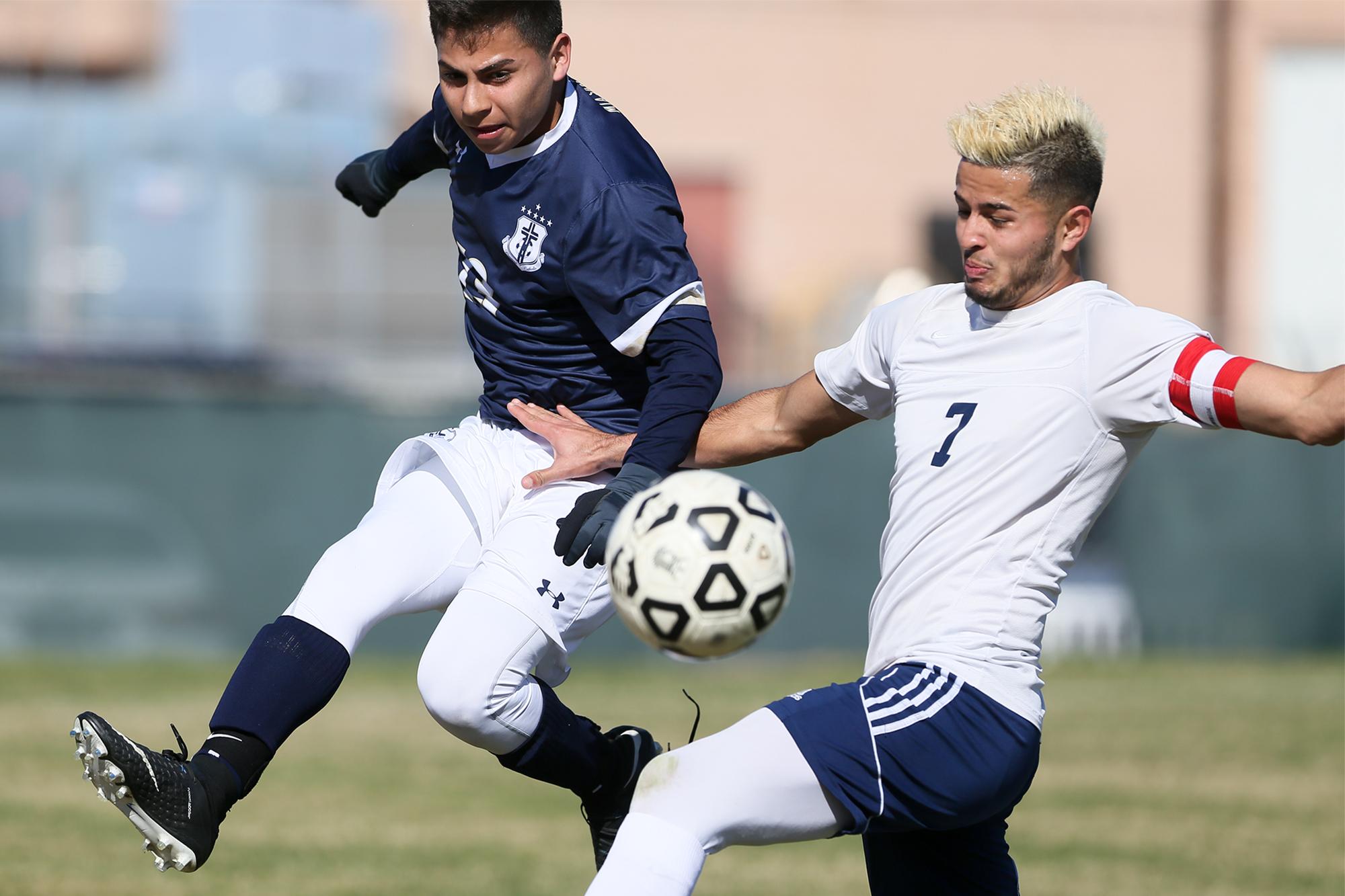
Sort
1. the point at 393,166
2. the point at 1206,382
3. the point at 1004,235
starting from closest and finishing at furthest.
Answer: the point at 1206,382 < the point at 1004,235 < the point at 393,166

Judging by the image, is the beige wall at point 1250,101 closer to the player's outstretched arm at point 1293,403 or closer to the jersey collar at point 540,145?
the jersey collar at point 540,145

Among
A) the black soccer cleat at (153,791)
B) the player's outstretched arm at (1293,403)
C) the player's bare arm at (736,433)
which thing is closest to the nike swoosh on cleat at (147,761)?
the black soccer cleat at (153,791)

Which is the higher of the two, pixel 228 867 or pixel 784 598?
pixel 784 598

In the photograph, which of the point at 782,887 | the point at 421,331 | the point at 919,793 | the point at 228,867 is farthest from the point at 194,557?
the point at 919,793

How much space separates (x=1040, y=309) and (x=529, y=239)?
145 centimetres

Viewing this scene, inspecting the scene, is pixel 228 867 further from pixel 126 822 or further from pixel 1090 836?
pixel 1090 836

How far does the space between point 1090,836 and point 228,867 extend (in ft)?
13.7

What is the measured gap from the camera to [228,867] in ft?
25.1

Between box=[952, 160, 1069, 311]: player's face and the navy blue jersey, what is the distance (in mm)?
885

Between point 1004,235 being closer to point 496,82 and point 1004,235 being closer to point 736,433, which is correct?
point 736,433

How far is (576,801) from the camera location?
32.8 feet

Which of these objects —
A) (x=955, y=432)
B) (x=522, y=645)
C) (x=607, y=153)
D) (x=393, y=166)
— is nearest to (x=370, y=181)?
(x=393, y=166)

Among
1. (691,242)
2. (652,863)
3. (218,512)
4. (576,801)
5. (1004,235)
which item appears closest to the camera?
(652,863)

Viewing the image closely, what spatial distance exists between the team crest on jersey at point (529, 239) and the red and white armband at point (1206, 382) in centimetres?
Result: 177
